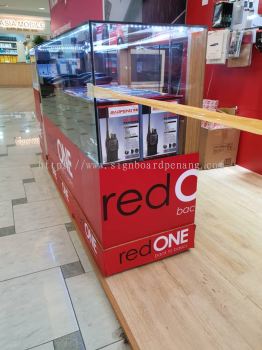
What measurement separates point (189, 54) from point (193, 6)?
2660 millimetres

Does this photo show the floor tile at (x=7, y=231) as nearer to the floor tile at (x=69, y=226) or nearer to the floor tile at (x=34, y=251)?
the floor tile at (x=34, y=251)

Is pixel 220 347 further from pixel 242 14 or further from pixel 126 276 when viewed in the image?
pixel 242 14

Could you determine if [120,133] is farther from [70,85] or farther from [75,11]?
[75,11]

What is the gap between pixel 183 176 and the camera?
1669 millimetres

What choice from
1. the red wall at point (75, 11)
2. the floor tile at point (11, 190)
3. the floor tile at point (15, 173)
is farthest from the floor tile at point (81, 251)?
the red wall at point (75, 11)

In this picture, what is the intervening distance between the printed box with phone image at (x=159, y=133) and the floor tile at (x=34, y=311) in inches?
36.7

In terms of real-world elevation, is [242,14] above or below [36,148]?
above

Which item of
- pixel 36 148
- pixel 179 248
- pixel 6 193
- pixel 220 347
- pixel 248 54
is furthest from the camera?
pixel 36 148

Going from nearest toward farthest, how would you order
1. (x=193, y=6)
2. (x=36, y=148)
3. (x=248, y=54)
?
(x=248, y=54)
(x=193, y=6)
(x=36, y=148)

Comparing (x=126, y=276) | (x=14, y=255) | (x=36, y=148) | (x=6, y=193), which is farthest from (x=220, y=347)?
(x=36, y=148)

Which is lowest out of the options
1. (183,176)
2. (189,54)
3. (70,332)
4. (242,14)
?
(70,332)

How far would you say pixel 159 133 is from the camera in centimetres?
159

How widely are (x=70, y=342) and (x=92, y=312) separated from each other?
0.60 feet

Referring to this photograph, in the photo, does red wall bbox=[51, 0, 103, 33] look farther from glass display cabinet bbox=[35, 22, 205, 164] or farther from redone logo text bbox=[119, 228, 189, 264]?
redone logo text bbox=[119, 228, 189, 264]
